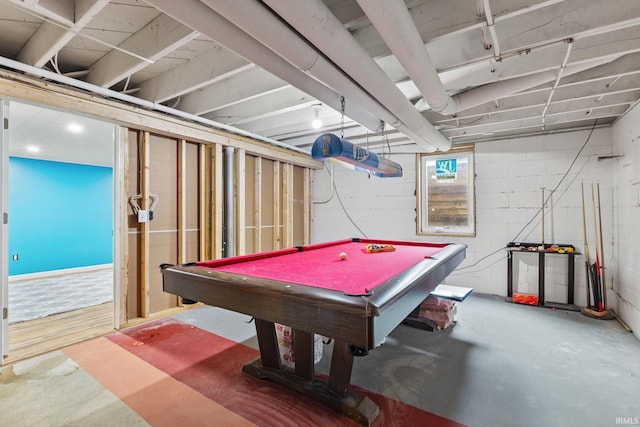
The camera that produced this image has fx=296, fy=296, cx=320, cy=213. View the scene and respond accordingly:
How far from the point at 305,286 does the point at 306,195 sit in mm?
4587

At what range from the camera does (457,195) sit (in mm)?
4762

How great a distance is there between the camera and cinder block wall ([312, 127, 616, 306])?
12.6 ft

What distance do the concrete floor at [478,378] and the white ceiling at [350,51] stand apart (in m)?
2.09

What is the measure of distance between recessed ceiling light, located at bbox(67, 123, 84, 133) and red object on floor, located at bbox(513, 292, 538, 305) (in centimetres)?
634

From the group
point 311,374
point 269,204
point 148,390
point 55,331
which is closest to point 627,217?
point 311,374

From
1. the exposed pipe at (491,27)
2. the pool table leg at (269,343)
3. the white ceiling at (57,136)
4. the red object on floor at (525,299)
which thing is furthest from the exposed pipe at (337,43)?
the red object on floor at (525,299)

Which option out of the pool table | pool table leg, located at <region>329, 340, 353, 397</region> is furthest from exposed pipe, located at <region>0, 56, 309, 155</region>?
pool table leg, located at <region>329, 340, 353, 397</region>

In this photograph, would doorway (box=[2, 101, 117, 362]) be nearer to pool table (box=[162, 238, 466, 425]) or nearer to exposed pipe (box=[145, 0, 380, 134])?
pool table (box=[162, 238, 466, 425])

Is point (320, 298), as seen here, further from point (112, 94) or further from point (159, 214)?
point (159, 214)

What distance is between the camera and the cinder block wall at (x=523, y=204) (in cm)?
385

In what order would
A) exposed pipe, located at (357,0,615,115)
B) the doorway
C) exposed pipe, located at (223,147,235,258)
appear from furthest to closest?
1. exposed pipe, located at (223,147,235,258)
2. the doorway
3. exposed pipe, located at (357,0,615,115)

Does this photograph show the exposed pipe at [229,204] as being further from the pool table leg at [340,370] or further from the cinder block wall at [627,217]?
the cinder block wall at [627,217]

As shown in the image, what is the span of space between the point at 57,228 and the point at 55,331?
3.89 m

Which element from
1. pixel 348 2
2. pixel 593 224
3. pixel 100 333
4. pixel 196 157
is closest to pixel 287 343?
pixel 100 333
